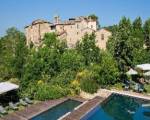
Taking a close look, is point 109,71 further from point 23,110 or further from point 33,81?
point 23,110

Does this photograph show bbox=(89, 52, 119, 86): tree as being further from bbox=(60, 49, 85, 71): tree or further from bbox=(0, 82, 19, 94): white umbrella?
bbox=(0, 82, 19, 94): white umbrella

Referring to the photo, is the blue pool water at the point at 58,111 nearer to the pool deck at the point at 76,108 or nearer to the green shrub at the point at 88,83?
the pool deck at the point at 76,108

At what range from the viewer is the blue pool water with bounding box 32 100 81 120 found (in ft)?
72.1

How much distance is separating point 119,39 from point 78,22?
3087 cm

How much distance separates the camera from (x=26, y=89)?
29.6 m

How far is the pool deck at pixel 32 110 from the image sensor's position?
20.8 m

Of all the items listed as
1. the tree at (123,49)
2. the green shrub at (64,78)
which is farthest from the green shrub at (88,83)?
the tree at (123,49)

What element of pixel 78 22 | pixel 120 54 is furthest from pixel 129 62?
pixel 78 22

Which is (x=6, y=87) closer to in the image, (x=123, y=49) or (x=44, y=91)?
(x=44, y=91)

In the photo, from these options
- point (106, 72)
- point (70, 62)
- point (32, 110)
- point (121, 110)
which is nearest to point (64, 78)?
point (70, 62)

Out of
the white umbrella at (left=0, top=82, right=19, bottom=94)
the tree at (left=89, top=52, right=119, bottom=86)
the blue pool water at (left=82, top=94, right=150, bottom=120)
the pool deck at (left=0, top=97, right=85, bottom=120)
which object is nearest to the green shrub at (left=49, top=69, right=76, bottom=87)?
the tree at (left=89, top=52, right=119, bottom=86)

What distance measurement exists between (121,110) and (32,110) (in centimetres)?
821

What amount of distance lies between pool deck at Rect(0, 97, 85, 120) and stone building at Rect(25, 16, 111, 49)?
33.5 metres

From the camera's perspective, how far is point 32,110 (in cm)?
2297
